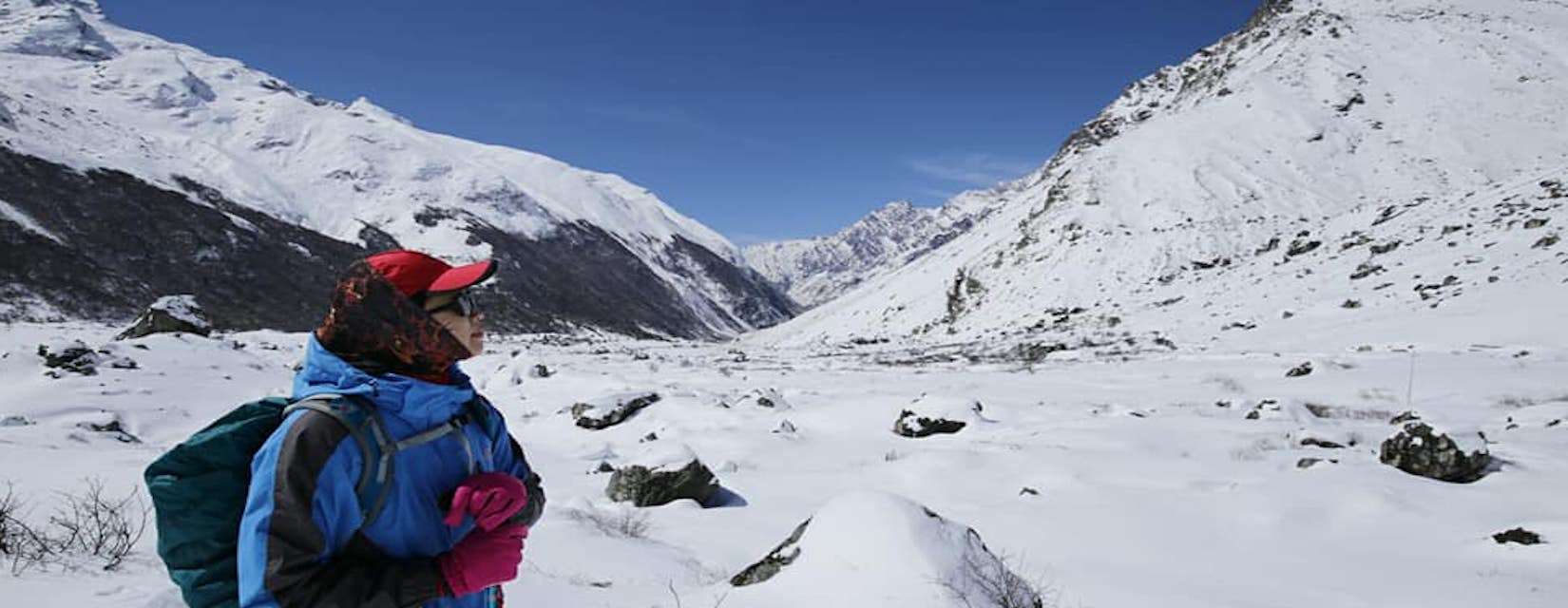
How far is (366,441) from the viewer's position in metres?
1.90

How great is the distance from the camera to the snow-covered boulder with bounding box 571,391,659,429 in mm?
13703

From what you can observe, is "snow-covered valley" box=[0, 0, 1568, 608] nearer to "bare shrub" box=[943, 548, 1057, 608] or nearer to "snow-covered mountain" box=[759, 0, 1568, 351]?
"bare shrub" box=[943, 548, 1057, 608]

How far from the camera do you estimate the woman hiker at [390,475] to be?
169cm

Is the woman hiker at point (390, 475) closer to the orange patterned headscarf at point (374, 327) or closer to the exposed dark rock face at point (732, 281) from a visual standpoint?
the orange patterned headscarf at point (374, 327)

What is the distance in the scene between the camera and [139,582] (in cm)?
369

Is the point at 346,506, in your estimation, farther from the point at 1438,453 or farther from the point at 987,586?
the point at 1438,453

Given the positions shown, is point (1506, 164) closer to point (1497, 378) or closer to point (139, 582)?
point (1497, 378)

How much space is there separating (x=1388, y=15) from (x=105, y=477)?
6963cm

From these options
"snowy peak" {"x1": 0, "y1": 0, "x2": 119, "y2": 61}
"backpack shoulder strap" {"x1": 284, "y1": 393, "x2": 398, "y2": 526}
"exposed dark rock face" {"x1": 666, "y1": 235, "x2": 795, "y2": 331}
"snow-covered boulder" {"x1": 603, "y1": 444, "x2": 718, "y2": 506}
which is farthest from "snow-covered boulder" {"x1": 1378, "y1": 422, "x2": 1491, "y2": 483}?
"exposed dark rock face" {"x1": 666, "y1": 235, "x2": 795, "y2": 331}

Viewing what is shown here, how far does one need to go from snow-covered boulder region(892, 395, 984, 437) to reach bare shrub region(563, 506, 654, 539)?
18.2 feet

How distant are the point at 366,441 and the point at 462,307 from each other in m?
0.48

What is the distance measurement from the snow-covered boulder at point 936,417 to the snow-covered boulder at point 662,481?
14.6ft

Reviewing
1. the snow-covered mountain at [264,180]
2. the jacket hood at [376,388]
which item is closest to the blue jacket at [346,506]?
the jacket hood at [376,388]

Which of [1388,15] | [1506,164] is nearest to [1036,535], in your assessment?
[1506,164]
